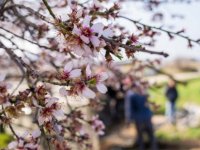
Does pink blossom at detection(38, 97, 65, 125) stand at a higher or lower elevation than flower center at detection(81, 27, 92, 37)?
lower

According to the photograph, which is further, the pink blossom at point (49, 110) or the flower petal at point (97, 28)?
the pink blossom at point (49, 110)

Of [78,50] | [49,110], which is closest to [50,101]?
[49,110]

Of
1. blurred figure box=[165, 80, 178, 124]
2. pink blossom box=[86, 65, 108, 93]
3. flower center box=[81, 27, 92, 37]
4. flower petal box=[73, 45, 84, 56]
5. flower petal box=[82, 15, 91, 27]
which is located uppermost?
blurred figure box=[165, 80, 178, 124]

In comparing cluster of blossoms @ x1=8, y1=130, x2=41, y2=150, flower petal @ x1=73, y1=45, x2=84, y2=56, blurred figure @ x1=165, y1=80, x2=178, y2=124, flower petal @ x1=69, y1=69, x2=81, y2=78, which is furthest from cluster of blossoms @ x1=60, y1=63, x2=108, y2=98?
blurred figure @ x1=165, y1=80, x2=178, y2=124

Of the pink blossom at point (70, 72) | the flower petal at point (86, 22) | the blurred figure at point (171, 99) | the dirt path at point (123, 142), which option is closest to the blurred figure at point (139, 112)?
the dirt path at point (123, 142)

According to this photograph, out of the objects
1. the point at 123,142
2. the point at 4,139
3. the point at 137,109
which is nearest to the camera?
the point at 4,139

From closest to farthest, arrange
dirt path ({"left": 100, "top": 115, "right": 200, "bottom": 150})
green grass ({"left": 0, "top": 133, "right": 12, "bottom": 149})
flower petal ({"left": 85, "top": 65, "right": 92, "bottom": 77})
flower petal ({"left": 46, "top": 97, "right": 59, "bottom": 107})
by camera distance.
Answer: flower petal ({"left": 85, "top": 65, "right": 92, "bottom": 77})
flower petal ({"left": 46, "top": 97, "right": 59, "bottom": 107})
green grass ({"left": 0, "top": 133, "right": 12, "bottom": 149})
dirt path ({"left": 100, "top": 115, "right": 200, "bottom": 150})

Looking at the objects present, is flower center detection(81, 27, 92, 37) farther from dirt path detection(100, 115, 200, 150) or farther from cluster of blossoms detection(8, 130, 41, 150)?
dirt path detection(100, 115, 200, 150)

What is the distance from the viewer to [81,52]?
2023 millimetres

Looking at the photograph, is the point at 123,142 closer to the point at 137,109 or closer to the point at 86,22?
the point at 137,109

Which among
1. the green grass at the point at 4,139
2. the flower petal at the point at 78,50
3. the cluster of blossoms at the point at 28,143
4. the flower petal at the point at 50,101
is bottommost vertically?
the cluster of blossoms at the point at 28,143

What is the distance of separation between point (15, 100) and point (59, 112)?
21 cm

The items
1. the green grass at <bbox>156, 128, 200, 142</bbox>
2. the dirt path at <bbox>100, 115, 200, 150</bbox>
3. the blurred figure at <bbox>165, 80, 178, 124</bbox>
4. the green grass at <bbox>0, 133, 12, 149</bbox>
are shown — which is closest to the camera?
the green grass at <bbox>0, 133, 12, 149</bbox>

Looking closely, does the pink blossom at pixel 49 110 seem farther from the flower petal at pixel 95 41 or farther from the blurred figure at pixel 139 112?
the blurred figure at pixel 139 112
